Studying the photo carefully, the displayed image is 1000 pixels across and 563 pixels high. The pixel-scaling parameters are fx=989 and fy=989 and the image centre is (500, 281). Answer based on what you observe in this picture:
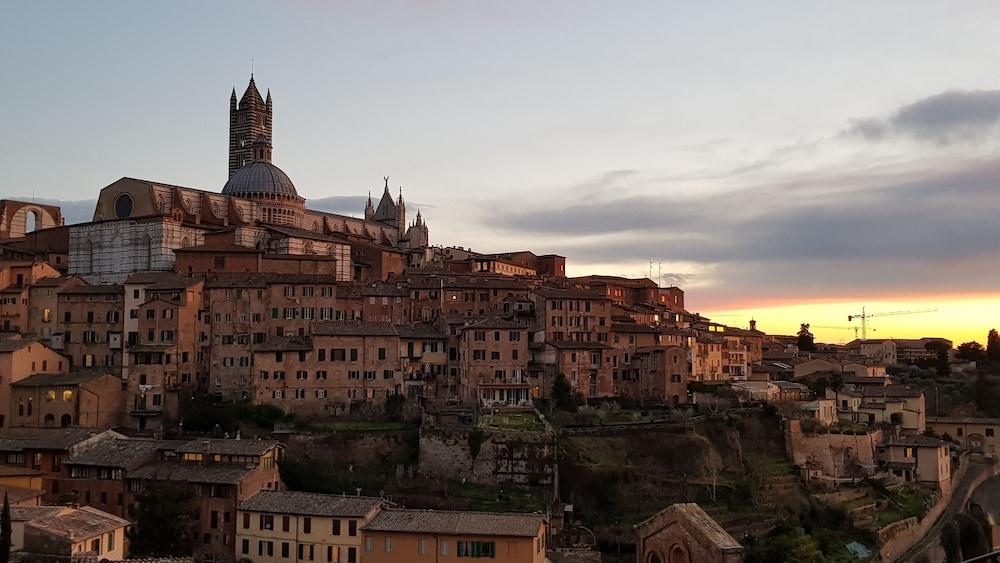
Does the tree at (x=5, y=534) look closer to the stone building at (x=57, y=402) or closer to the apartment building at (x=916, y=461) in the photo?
the stone building at (x=57, y=402)

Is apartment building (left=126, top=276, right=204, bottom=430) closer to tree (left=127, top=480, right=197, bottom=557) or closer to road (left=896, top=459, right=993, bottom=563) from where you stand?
tree (left=127, top=480, right=197, bottom=557)

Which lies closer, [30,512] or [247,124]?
[30,512]

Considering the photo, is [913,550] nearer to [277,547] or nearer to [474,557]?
[474,557]

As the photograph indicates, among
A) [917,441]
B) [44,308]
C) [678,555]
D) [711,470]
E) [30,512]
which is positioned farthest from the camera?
[44,308]

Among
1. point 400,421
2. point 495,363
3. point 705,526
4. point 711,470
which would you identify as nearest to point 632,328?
point 495,363

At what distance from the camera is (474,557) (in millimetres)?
44281

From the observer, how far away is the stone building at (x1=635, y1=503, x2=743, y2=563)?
33844 mm

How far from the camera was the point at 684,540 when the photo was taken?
34.8 m

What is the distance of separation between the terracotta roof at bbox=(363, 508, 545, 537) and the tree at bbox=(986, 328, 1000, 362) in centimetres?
7840

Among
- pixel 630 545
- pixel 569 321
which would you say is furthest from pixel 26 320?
pixel 630 545

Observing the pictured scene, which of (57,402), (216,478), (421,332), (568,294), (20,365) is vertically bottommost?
(216,478)

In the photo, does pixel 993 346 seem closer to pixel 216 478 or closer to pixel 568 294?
pixel 568 294

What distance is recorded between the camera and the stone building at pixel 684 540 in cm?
3384

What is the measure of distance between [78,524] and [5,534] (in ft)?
10.1
